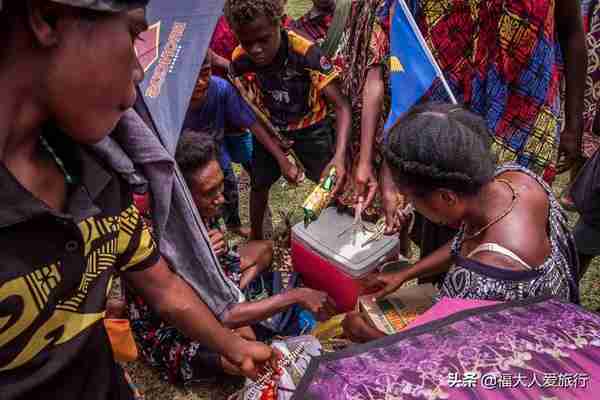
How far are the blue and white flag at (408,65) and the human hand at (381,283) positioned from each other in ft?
2.36

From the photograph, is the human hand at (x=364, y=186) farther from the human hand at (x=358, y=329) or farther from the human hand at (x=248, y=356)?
the human hand at (x=248, y=356)

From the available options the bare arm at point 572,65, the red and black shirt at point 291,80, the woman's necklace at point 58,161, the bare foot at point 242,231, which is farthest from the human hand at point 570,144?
the woman's necklace at point 58,161

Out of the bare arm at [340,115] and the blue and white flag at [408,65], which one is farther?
the bare arm at [340,115]

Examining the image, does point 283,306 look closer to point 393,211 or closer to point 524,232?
point 393,211

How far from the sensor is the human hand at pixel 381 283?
7.09 feet

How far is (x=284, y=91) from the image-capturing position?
121 inches

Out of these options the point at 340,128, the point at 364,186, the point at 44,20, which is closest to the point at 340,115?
the point at 340,128

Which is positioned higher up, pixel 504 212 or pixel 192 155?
pixel 504 212

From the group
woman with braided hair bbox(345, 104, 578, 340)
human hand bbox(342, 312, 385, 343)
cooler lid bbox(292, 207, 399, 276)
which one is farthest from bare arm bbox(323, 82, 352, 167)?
woman with braided hair bbox(345, 104, 578, 340)

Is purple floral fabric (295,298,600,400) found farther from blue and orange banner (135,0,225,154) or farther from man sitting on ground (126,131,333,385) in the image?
man sitting on ground (126,131,333,385)

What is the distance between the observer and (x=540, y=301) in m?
1.19

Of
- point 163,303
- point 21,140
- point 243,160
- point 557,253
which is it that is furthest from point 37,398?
point 243,160

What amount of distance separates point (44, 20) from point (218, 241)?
1.62 metres

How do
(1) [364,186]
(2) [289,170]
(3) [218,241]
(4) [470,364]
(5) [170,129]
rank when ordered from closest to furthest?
(4) [470,364] → (5) [170,129] → (3) [218,241] → (1) [364,186] → (2) [289,170]
